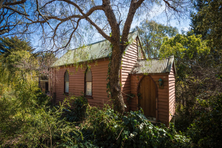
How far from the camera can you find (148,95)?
272 inches

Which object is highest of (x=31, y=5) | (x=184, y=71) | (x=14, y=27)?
(x=31, y=5)

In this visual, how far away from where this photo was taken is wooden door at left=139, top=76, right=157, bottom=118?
670cm

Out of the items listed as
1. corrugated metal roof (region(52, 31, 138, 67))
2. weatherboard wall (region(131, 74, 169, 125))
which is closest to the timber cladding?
corrugated metal roof (region(52, 31, 138, 67))

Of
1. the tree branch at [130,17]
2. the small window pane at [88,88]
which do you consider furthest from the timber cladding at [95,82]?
the tree branch at [130,17]

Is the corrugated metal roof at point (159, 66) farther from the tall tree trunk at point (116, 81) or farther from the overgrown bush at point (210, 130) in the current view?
the overgrown bush at point (210, 130)

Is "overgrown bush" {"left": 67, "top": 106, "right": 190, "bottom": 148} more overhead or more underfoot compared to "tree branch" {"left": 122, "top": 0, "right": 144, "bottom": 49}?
more underfoot

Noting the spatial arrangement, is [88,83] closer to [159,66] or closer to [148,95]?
[148,95]

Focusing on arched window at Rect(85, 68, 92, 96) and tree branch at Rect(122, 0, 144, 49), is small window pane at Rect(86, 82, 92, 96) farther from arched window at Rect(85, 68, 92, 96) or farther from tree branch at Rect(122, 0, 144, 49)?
tree branch at Rect(122, 0, 144, 49)

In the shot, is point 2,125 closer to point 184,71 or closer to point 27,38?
point 27,38

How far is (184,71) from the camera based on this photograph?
1070 cm

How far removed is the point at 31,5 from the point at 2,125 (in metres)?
4.90

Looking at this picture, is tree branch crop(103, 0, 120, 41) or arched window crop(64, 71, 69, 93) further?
arched window crop(64, 71, 69, 93)

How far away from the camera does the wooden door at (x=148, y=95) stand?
22.0 ft

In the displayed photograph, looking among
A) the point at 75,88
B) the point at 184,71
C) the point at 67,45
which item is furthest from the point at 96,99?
the point at 184,71
